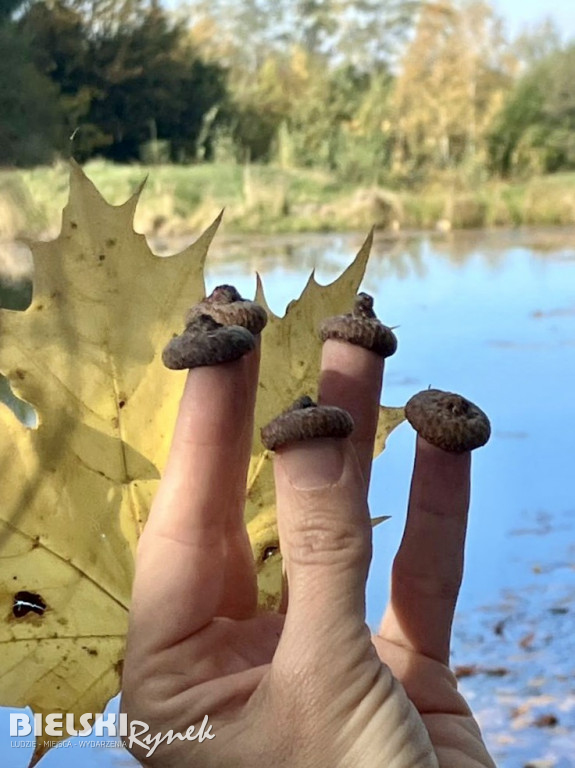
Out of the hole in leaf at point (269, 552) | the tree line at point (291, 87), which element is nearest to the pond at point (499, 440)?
the tree line at point (291, 87)

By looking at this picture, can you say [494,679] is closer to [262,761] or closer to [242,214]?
[242,214]

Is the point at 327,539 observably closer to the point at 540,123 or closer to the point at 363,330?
the point at 363,330

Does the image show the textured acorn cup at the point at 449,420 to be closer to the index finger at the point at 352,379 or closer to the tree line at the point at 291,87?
the index finger at the point at 352,379

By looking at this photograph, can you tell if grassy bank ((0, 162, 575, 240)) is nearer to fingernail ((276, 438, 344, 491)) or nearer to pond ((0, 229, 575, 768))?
pond ((0, 229, 575, 768))

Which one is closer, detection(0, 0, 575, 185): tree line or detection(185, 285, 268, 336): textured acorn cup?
detection(185, 285, 268, 336): textured acorn cup

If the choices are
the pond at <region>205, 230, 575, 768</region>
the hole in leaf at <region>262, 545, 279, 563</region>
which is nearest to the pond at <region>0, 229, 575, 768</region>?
the pond at <region>205, 230, 575, 768</region>

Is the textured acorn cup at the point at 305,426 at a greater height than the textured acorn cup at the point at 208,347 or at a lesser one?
lesser
